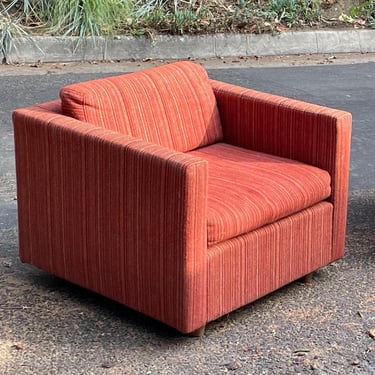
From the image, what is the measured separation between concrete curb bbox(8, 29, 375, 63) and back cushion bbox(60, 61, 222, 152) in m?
4.52

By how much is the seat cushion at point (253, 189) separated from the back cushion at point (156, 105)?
17 centimetres

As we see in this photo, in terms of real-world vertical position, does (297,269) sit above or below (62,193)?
below

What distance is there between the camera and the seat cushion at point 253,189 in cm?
401

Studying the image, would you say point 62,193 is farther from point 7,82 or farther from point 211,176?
point 7,82

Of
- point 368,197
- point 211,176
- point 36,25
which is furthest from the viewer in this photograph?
point 36,25

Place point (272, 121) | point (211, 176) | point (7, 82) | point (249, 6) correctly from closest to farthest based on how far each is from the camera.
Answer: point (211, 176) → point (272, 121) → point (7, 82) → point (249, 6)

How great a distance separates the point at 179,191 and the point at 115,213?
0.41 meters

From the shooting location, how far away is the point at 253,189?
4.23m

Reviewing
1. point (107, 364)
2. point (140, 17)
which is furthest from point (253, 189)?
point (140, 17)

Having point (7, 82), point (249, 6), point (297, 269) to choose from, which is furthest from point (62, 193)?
point (249, 6)

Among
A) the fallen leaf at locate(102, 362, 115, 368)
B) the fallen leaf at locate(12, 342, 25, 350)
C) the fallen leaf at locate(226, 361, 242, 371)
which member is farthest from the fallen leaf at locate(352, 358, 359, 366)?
the fallen leaf at locate(12, 342, 25, 350)

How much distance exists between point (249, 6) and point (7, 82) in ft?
10.9

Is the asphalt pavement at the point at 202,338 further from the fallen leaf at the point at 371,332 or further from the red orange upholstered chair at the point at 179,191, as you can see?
the red orange upholstered chair at the point at 179,191

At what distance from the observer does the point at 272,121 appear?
4.80 m
